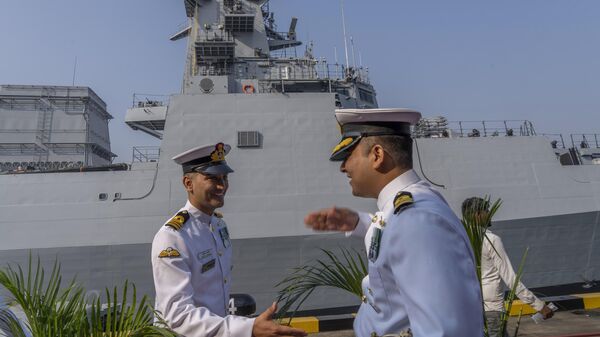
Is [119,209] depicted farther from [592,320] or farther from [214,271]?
[592,320]

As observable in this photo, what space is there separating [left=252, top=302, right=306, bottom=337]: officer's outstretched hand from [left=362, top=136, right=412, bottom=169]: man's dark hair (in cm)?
72

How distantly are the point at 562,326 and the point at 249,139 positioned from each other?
241 inches

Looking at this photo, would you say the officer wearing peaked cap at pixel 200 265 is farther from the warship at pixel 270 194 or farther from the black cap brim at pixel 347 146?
the warship at pixel 270 194

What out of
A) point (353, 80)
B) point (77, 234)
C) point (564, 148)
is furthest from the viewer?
point (353, 80)

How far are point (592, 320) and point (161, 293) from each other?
16.0ft

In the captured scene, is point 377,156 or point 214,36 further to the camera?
point 214,36

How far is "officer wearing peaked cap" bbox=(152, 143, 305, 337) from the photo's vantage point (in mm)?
1560

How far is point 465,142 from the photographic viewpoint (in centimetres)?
862

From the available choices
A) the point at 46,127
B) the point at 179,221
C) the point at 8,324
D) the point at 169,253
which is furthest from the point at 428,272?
the point at 46,127

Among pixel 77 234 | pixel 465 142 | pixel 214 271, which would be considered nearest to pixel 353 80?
pixel 465 142

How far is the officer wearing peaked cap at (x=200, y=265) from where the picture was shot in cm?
156

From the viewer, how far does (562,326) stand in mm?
4172

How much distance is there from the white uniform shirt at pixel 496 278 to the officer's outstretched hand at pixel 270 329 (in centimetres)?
201

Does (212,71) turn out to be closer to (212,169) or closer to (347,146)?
(212,169)
